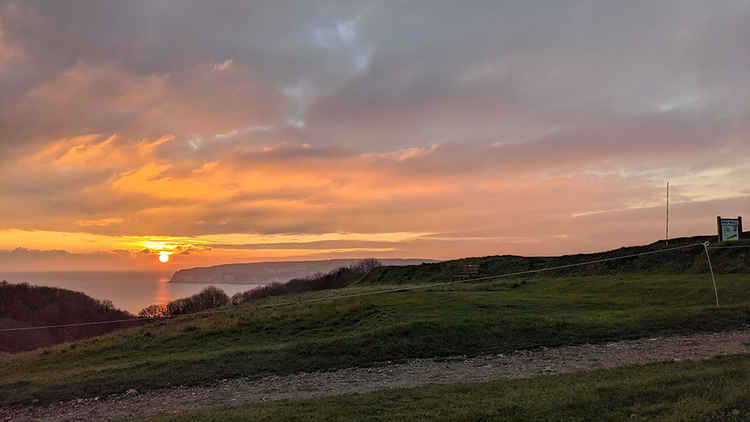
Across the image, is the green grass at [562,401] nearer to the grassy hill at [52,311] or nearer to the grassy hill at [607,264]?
the grassy hill at [607,264]

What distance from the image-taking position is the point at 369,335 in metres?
17.1

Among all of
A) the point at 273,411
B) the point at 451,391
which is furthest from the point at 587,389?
the point at 273,411

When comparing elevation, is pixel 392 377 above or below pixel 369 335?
below

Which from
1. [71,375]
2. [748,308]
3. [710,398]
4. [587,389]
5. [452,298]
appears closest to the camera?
[710,398]

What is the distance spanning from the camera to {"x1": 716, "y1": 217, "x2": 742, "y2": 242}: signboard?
Result: 2751 cm

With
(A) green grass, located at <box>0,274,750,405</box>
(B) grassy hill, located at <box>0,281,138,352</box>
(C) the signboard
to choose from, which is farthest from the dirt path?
(B) grassy hill, located at <box>0,281,138,352</box>

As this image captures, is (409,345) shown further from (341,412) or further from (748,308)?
(748,308)

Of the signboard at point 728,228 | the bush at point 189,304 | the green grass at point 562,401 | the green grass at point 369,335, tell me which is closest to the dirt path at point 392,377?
the green grass at point 369,335

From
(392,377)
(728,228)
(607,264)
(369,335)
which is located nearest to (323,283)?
(607,264)

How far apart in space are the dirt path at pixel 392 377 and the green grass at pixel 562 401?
4.29ft

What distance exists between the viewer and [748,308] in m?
17.3

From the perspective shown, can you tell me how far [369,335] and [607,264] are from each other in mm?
27292

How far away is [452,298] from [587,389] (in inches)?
577

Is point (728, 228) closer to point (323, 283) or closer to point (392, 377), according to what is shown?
point (392, 377)
